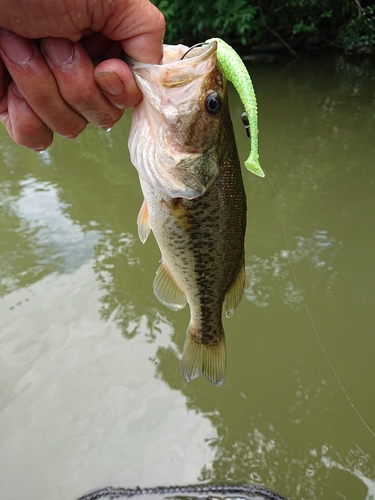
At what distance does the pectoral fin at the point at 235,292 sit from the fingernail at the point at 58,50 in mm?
975

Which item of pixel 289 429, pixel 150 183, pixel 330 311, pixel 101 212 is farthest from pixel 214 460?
pixel 101 212

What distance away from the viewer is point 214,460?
2.46 m

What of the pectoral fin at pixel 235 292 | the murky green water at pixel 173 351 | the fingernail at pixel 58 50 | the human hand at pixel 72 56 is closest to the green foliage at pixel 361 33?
the murky green water at pixel 173 351

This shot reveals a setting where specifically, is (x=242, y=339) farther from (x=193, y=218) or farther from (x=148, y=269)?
(x=193, y=218)

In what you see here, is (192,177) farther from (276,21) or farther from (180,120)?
(276,21)

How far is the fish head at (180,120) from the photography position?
1.26 metres

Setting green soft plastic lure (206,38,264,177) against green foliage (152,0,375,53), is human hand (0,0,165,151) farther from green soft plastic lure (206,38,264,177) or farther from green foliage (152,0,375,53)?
green foliage (152,0,375,53)

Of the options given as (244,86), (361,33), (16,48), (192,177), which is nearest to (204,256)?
(192,177)

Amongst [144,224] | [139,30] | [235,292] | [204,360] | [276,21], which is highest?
[139,30]

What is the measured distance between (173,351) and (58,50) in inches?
91.6

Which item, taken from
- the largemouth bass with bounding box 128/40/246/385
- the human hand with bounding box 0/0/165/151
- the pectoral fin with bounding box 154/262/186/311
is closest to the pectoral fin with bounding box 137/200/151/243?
the largemouth bass with bounding box 128/40/246/385

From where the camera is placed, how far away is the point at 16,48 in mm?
1153

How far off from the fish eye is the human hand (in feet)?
0.62

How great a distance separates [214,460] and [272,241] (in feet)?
6.92
